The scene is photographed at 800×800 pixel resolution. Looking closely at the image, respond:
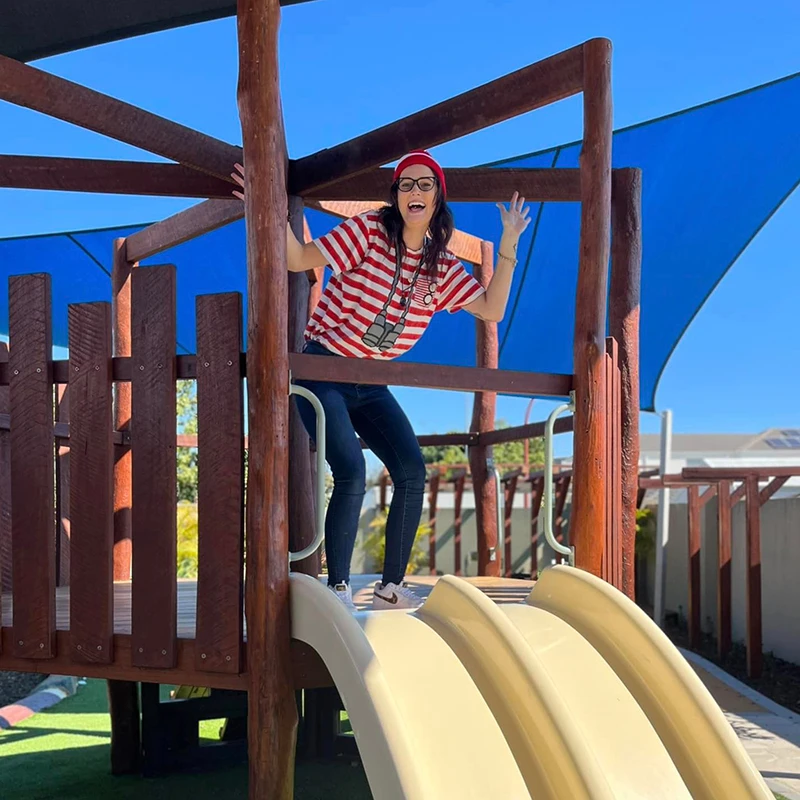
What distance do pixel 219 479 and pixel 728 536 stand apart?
8.74 m

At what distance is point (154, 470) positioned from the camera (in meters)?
2.97

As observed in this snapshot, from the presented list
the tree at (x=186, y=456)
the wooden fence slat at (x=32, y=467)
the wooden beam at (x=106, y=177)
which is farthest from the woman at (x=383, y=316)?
the tree at (x=186, y=456)

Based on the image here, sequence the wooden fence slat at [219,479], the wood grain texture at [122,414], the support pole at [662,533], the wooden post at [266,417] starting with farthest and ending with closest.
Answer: the support pole at [662,533], the wood grain texture at [122,414], the wooden fence slat at [219,479], the wooden post at [266,417]

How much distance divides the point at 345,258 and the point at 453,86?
915 inches

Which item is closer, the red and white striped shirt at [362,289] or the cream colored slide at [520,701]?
the cream colored slide at [520,701]

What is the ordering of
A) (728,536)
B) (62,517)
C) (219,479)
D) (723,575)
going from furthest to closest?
(728,536) → (723,575) → (62,517) → (219,479)

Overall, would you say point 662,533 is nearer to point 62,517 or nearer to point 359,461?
point 62,517

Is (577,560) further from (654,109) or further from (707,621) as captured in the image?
(654,109)

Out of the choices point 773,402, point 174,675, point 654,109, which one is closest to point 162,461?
point 174,675

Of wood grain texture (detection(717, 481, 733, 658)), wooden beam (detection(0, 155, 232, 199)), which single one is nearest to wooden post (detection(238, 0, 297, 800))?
wooden beam (detection(0, 155, 232, 199))

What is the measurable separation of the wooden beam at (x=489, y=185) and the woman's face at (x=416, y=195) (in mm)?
928

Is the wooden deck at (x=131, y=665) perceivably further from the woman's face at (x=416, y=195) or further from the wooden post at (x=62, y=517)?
the woman's face at (x=416, y=195)

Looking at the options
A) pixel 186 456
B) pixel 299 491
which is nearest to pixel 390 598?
pixel 299 491

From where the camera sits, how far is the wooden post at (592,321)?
10.6 feet
